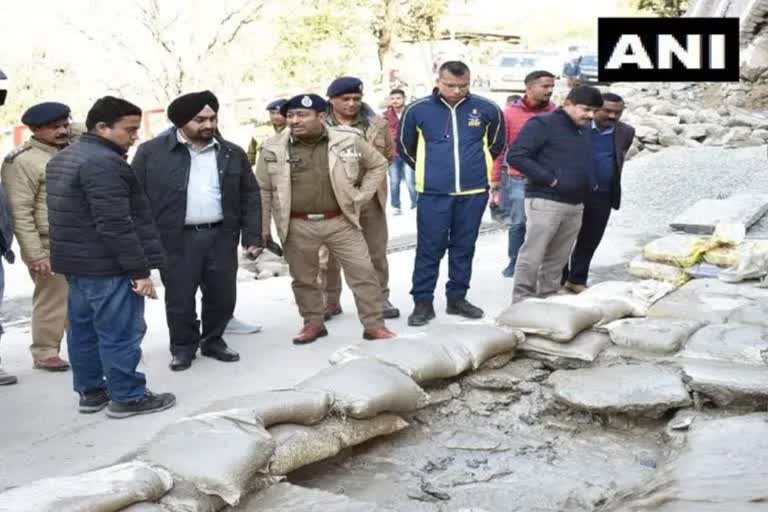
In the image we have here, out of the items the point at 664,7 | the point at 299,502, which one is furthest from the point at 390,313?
the point at 664,7

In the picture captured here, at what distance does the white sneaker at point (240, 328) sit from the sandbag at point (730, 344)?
94.4 inches

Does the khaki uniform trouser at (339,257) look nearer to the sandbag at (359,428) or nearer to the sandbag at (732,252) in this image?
the sandbag at (359,428)

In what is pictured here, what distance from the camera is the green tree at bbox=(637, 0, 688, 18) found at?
27.5 meters

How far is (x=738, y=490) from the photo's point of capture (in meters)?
2.88

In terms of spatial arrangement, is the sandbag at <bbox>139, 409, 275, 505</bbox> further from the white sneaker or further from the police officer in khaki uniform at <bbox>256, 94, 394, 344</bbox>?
the white sneaker

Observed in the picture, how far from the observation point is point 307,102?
4645 mm

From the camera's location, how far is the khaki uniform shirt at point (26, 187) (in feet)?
14.6

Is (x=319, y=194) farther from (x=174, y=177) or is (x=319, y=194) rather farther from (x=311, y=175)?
(x=174, y=177)

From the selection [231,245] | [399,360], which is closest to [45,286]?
[231,245]

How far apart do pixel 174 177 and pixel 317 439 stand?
1.64 m

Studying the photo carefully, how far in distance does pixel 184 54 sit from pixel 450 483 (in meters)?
11.0

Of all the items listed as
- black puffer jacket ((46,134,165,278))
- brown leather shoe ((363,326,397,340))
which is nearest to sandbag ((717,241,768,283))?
brown leather shoe ((363,326,397,340))

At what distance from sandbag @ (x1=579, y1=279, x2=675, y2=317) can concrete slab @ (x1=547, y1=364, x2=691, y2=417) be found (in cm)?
77

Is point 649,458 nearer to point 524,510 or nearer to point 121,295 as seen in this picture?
point 524,510
